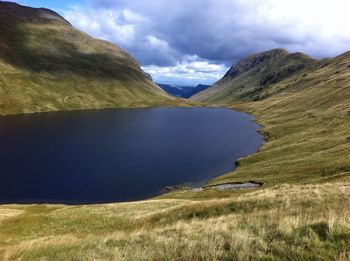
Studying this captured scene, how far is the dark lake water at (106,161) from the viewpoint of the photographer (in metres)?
91.7

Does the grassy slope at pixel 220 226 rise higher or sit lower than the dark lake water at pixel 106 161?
higher

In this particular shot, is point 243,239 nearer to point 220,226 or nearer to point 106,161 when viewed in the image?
point 220,226

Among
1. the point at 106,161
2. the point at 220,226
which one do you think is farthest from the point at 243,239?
the point at 106,161

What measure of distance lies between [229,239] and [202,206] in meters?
21.5

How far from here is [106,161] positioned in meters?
121

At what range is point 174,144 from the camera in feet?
506

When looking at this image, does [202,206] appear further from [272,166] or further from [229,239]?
[272,166]

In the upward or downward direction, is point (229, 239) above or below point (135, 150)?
above

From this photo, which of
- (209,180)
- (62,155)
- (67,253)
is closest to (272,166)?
(209,180)

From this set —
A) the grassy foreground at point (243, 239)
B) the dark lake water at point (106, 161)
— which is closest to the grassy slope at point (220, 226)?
the grassy foreground at point (243, 239)

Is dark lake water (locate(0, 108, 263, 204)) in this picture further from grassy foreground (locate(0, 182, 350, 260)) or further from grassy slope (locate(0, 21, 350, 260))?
grassy foreground (locate(0, 182, 350, 260))

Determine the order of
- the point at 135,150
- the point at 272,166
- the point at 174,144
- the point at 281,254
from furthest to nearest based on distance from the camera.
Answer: the point at 174,144 → the point at 135,150 → the point at 272,166 → the point at 281,254

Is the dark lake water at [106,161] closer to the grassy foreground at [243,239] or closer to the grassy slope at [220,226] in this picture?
the grassy slope at [220,226]

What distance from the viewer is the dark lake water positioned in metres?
91.7
